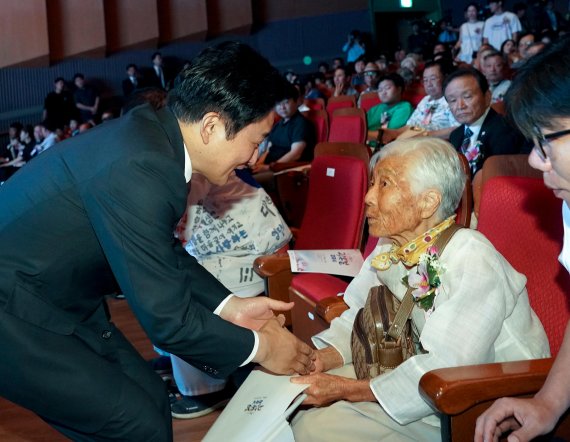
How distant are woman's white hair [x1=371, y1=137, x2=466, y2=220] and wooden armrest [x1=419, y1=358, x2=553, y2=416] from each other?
1.41 feet

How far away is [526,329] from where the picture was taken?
1.53 meters

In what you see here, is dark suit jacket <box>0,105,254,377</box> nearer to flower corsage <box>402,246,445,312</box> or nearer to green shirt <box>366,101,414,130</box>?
flower corsage <box>402,246,445,312</box>

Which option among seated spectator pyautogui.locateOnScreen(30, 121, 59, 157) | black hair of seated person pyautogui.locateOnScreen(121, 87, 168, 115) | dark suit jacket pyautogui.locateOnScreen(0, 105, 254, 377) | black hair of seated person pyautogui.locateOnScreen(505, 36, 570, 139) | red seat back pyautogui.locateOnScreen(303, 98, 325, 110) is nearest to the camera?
black hair of seated person pyautogui.locateOnScreen(505, 36, 570, 139)

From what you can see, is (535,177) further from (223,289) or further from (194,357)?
(194,357)

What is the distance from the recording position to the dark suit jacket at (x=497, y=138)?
303 centimetres

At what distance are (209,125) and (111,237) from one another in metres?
0.32

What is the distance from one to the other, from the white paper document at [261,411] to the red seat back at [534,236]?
0.63 m

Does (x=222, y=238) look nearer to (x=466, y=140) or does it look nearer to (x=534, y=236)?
(x=534, y=236)

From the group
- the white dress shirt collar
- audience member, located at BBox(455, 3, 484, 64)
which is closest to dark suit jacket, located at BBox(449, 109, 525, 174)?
the white dress shirt collar

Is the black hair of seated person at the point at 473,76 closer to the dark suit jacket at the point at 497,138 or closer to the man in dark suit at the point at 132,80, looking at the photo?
the dark suit jacket at the point at 497,138

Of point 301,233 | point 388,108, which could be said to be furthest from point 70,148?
point 388,108

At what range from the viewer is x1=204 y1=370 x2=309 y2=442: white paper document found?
53.1 inches

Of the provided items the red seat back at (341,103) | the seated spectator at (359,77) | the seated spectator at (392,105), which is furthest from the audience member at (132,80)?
the seated spectator at (392,105)

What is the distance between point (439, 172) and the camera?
163cm
